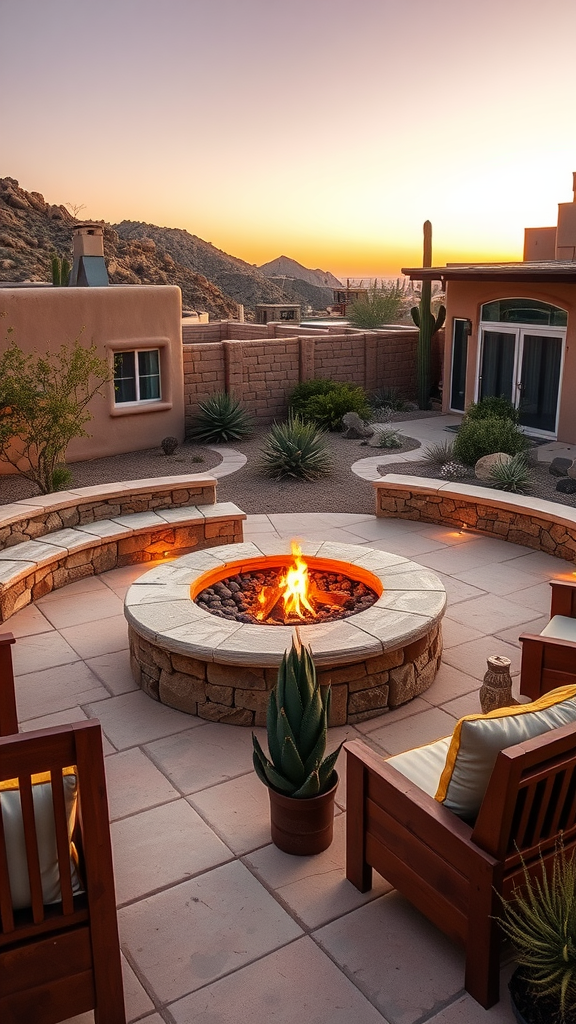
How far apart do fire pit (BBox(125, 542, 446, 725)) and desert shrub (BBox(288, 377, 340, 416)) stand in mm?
10621

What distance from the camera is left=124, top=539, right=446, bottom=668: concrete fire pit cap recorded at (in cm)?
513

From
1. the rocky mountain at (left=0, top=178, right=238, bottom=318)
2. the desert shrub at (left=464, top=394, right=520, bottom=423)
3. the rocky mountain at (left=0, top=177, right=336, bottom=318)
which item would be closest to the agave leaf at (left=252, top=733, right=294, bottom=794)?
the desert shrub at (left=464, top=394, right=520, bottom=423)

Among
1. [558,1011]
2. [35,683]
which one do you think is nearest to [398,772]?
[558,1011]

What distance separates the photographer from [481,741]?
9.92ft

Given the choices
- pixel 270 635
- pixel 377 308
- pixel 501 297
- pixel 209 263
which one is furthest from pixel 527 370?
pixel 209 263

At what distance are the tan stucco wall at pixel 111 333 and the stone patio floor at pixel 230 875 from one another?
7.55 meters

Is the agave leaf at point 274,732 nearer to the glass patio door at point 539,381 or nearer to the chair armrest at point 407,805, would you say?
the chair armrest at point 407,805

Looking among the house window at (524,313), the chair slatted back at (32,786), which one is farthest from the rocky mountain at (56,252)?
the chair slatted back at (32,786)

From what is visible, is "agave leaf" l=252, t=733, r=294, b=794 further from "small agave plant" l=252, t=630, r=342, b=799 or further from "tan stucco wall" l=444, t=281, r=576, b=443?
"tan stucco wall" l=444, t=281, r=576, b=443

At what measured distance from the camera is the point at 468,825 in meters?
3.14

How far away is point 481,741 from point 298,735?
1074 mm

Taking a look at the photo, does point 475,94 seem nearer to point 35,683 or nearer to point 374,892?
point 35,683

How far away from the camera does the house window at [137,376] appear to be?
1483 centimetres

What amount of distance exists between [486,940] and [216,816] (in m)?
1.77
